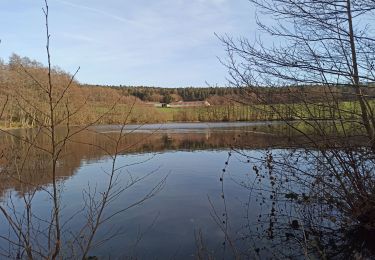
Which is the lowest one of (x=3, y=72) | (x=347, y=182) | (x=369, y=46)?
(x=347, y=182)

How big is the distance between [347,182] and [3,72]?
36.6 metres

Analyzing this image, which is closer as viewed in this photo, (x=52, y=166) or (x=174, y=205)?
(x=52, y=166)

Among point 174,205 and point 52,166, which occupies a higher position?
point 52,166

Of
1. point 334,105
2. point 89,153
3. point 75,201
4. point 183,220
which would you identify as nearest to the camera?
point 334,105

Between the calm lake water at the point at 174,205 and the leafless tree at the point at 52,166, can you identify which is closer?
the leafless tree at the point at 52,166

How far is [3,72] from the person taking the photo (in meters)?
35.5

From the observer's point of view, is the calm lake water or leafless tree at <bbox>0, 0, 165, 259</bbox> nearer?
leafless tree at <bbox>0, 0, 165, 259</bbox>

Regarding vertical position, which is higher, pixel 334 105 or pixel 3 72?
pixel 3 72

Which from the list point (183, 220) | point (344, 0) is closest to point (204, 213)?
point (183, 220)

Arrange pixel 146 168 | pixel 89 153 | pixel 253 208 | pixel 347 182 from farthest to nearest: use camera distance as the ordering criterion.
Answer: pixel 89 153
pixel 146 168
pixel 253 208
pixel 347 182

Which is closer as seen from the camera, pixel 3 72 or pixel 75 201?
pixel 75 201

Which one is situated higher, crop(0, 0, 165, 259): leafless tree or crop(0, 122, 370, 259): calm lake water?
crop(0, 0, 165, 259): leafless tree

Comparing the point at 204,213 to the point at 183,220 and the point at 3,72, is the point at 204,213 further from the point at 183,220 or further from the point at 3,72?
the point at 3,72

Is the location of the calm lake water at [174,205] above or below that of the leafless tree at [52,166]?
below
